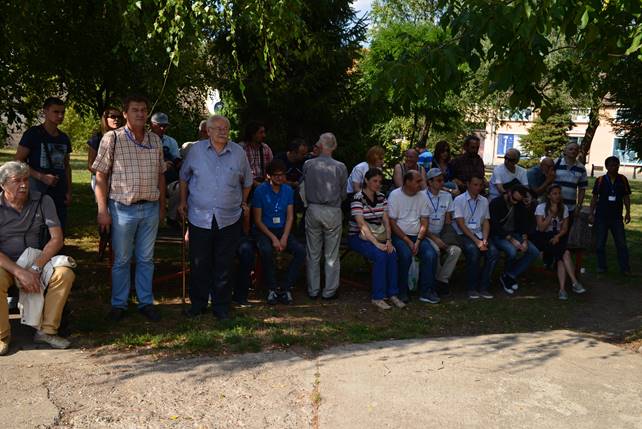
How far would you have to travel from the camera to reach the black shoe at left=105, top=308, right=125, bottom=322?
19.1 feet

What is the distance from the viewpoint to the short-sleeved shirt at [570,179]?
908 cm

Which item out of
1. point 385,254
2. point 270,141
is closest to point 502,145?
point 270,141

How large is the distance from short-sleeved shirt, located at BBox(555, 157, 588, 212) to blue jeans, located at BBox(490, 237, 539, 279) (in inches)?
58.8

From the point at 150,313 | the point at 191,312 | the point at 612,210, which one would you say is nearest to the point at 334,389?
the point at 191,312

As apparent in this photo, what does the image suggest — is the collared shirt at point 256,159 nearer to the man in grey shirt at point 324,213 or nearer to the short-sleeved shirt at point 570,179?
the man in grey shirt at point 324,213

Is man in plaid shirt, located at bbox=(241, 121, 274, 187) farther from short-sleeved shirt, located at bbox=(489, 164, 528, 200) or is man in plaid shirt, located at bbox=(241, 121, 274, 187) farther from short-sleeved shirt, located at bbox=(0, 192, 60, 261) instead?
short-sleeved shirt, located at bbox=(489, 164, 528, 200)

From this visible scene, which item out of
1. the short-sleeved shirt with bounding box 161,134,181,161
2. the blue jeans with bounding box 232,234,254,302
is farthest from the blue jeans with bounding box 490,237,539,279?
the short-sleeved shirt with bounding box 161,134,181,161

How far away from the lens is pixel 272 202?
6961mm

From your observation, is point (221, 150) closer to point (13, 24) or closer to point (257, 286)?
point (257, 286)

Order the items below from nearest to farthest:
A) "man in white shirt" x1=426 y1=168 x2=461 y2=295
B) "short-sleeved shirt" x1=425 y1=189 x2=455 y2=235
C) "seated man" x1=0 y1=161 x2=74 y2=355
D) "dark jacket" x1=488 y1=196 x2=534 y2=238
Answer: "seated man" x1=0 y1=161 x2=74 y2=355
"man in white shirt" x1=426 y1=168 x2=461 y2=295
"short-sleeved shirt" x1=425 y1=189 x2=455 y2=235
"dark jacket" x1=488 y1=196 x2=534 y2=238

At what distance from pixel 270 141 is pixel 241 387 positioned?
7340 millimetres

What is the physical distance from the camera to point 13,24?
7434mm

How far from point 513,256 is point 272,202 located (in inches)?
118

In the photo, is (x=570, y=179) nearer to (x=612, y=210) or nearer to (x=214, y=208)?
(x=612, y=210)
